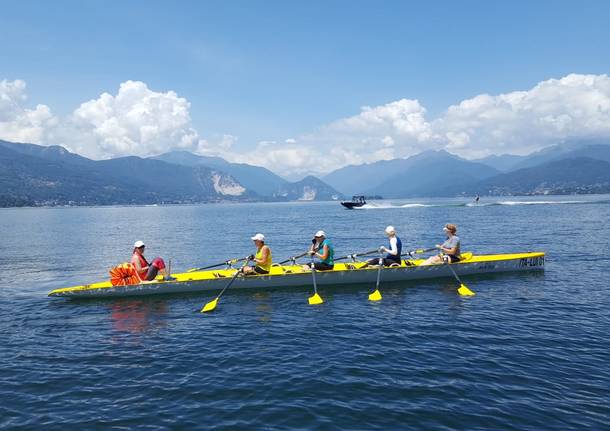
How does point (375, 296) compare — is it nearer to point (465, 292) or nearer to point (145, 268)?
point (465, 292)

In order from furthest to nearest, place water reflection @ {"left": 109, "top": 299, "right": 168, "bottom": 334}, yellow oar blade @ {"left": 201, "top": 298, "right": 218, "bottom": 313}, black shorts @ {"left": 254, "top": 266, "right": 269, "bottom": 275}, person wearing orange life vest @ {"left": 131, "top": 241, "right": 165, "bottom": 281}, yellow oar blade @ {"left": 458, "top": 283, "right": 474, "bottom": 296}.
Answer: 1. black shorts @ {"left": 254, "top": 266, "right": 269, "bottom": 275}
2. person wearing orange life vest @ {"left": 131, "top": 241, "right": 165, "bottom": 281}
3. yellow oar blade @ {"left": 458, "top": 283, "right": 474, "bottom": 296}
4. yellow oar blade @ {"left": 201, "top": 298, "right": 218, "bottom": 313}
5. water reflection @ {"left": 109, "top": 299, "right": 168, "bottom": 334}

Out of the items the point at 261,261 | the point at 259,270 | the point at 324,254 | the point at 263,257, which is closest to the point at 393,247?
the point at 324,254

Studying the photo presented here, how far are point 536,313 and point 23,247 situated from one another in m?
53.2

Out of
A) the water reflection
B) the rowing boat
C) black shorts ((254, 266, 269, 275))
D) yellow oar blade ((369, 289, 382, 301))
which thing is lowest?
Answer: the water reflection

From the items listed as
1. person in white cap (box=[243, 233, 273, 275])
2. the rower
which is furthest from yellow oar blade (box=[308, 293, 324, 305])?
the rower

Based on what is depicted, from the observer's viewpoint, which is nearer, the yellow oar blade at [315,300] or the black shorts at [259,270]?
the yellow oar blade at [315,300]

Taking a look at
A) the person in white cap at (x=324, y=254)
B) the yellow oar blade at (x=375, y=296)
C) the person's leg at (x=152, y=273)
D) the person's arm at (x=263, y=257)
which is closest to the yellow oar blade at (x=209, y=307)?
the person's arm at (x=263, y=257)

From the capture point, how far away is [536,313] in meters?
16.5

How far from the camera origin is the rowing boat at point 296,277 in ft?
66.3

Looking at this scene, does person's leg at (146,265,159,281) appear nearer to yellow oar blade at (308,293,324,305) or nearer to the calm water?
the calm water

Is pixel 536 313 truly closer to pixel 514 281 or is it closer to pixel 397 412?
pixel 514 281

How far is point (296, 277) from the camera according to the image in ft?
70.7

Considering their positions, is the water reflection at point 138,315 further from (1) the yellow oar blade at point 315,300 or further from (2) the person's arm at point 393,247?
(2) the person's arm at point 393,247

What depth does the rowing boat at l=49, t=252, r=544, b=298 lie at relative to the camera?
795 inches
